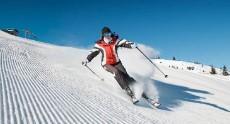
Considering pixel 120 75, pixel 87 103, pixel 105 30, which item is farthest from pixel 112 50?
pixel 87 103

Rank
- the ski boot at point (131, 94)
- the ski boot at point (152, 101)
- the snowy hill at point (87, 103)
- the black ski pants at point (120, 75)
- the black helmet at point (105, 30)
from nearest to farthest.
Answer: the snowy hill at point (87, 103)
the ski boot at point (131, 94)
the ski boot at point (152, 101)
the black ski pants at point (120, 75)
the black helmet at point (105, 30)

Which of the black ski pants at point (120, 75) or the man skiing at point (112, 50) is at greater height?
the man skiing at point (112, 50)

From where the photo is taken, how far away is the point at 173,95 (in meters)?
13.1

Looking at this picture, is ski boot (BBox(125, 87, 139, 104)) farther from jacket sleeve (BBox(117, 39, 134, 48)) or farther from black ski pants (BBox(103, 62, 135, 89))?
jacket sleeve (BBox(117, 39, 134, 48))

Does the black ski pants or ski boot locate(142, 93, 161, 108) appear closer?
ski boot locate(142, 93, 161, 108)

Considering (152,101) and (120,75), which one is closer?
(152,101)

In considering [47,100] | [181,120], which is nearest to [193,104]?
[181,120]

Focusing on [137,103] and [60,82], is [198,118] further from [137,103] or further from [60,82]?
[60,82]

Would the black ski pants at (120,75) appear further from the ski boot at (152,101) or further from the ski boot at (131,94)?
the ski boot at (152,101)

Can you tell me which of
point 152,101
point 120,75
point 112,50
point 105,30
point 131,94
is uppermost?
point 105,30

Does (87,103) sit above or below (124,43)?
below

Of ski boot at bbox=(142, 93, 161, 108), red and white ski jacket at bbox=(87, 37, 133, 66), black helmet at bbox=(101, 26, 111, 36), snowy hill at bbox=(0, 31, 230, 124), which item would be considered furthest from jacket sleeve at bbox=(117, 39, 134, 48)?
ski boot at bbox=(142, 93, 161, 108)

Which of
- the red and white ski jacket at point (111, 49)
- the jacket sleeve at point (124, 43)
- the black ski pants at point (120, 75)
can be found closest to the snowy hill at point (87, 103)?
the black ski pants at point (120, 75)

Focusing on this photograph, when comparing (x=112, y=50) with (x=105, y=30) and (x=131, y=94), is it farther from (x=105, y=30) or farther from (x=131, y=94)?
(x=131, y=94)
